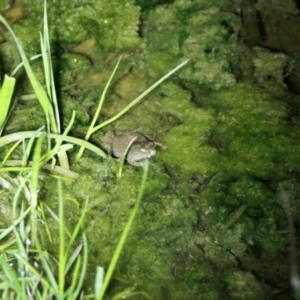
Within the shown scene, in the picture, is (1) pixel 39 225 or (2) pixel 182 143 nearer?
(1) pixel 39 225

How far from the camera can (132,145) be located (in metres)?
1.72

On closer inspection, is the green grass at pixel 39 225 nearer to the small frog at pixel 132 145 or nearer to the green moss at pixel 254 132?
the small frog at pixel 132 145

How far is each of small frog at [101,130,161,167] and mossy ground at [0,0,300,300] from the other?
4cm

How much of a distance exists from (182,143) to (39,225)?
61cm

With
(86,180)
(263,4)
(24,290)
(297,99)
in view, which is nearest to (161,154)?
(86,180)

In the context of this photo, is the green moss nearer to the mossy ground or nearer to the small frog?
the mossy ground

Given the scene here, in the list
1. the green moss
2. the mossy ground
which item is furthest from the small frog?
the green moss

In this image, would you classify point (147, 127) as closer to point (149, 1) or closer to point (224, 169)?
point (224, 169)

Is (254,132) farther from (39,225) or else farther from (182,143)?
(39,225)

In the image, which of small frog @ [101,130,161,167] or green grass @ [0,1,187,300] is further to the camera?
small frog @ [101,130,161,167]

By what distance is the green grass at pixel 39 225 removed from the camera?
1170 mm

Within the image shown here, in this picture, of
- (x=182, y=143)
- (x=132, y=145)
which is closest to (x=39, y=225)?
(x=132, y=145)

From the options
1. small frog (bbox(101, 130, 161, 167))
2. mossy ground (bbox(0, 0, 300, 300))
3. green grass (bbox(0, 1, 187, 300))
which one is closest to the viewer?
green grass (bbox(0, 1, 187, 300))

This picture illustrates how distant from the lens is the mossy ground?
58.4 inches
